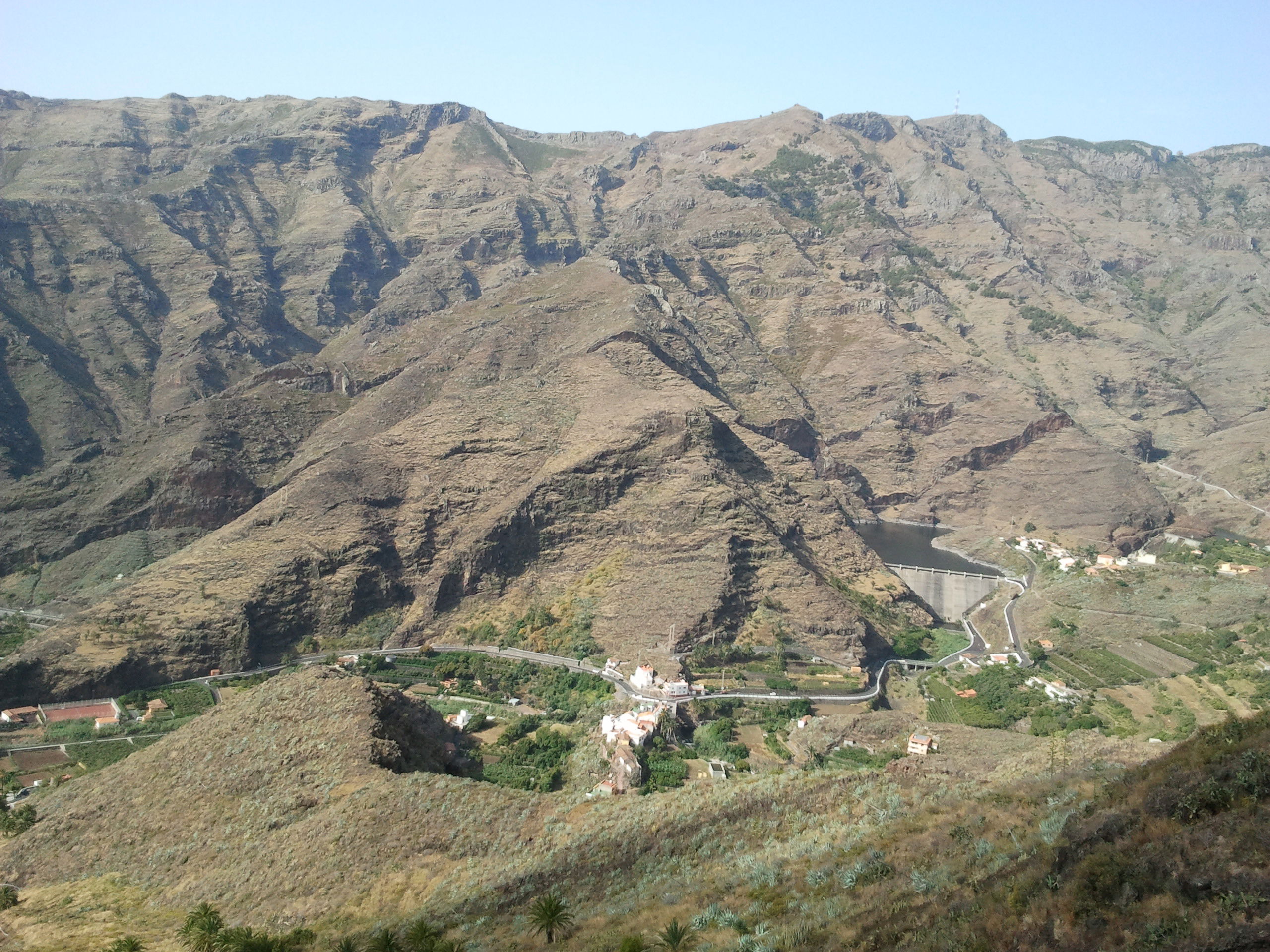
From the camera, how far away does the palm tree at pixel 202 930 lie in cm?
3278

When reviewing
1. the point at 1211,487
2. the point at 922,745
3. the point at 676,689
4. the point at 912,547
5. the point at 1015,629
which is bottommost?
the point at 912,547

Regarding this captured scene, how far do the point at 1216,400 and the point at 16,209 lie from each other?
261857 mm

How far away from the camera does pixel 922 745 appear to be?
57469 millimetres

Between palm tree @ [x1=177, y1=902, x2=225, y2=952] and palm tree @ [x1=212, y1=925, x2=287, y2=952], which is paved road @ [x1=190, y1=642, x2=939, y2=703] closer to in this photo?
palm tree @ [x1=177, y1=902, x2=225, y2=952]

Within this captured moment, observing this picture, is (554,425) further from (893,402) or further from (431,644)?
(893,402)

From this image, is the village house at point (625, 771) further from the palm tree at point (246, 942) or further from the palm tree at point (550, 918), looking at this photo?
A: the palm tree at point (246, 942)

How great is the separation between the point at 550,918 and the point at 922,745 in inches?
A: 1394

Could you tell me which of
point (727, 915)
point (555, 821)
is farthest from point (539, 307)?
point (727, 915)

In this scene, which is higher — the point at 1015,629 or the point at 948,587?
the point at 1015,629

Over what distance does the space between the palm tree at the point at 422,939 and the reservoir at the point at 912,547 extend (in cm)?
9724

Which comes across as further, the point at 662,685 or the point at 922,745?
the point at 662,685

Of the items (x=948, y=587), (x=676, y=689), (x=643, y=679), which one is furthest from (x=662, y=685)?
(x=948, y=587)

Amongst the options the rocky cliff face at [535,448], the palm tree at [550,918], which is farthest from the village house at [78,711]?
the palm tree at [550,918]

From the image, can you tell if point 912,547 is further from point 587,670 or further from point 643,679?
point 643,679
